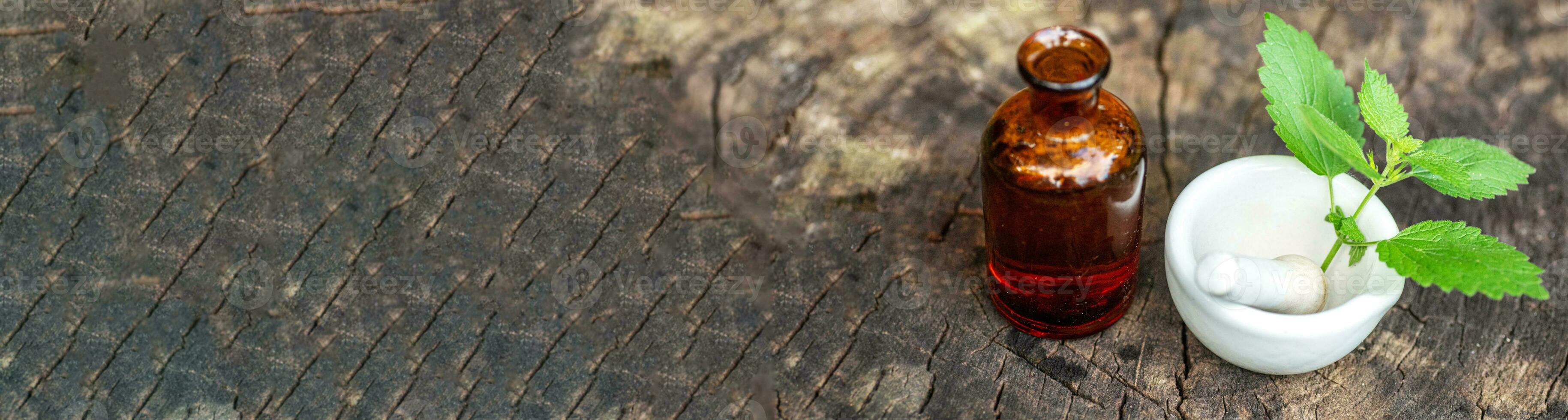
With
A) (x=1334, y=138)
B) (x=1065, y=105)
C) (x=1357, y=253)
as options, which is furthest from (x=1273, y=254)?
(x=1065, y=105)

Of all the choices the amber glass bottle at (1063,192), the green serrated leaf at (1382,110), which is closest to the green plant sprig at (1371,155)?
the green serrated leaf at (1382,110)

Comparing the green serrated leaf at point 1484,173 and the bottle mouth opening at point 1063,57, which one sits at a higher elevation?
the bottle mouth opening at point 1063,57

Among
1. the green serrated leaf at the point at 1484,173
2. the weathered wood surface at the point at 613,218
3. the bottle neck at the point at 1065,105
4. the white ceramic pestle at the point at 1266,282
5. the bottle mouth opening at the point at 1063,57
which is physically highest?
the bottle mouth opening at the point at 1063,57

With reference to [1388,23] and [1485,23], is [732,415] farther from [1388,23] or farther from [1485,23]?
[1485,23]

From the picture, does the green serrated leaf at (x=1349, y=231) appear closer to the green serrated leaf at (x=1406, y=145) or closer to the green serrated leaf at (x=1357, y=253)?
the green serrated leaf at (x=1357, y=253)

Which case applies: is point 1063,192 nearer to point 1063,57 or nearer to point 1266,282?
point 1063,57

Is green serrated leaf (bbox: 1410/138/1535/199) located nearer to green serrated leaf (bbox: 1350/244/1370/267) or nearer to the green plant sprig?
the green plant sprig
